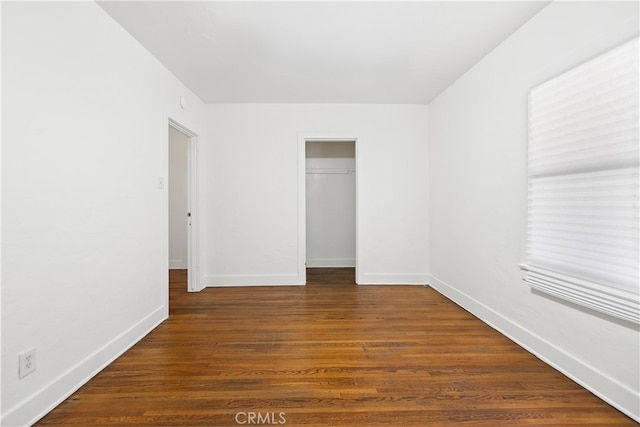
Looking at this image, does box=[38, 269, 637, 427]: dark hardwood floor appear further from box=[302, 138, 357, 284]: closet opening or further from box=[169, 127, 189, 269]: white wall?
box=[302, 138, 357, 284]: closet opening

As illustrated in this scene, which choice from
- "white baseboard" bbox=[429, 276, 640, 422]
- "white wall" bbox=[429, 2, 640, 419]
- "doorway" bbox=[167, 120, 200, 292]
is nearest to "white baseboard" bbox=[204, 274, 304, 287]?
"doorway" bbox=[167, 120, 200, 292]

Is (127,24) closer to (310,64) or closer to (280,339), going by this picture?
(310,64)

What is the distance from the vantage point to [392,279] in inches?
164

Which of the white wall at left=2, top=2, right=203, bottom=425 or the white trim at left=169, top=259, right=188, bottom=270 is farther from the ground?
the white wall at left=2, top=2, right=203, bottom=425

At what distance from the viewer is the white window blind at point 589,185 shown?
152 centimetres

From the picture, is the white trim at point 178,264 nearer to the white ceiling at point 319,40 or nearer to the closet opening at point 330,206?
the closet opening at point 330,206

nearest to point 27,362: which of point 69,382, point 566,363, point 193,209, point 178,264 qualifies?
point 69,382

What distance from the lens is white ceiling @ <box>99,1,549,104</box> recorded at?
2090mm

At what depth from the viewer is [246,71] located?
121 inches

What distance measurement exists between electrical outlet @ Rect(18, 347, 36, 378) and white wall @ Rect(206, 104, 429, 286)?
254cm

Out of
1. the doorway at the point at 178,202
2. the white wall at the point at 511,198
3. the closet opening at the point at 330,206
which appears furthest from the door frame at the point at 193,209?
the white wall at the point at 511,198

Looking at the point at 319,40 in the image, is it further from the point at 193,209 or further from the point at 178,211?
the point at 178,211

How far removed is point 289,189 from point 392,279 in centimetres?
199

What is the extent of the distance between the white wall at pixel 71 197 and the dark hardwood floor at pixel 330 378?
0.95ft
